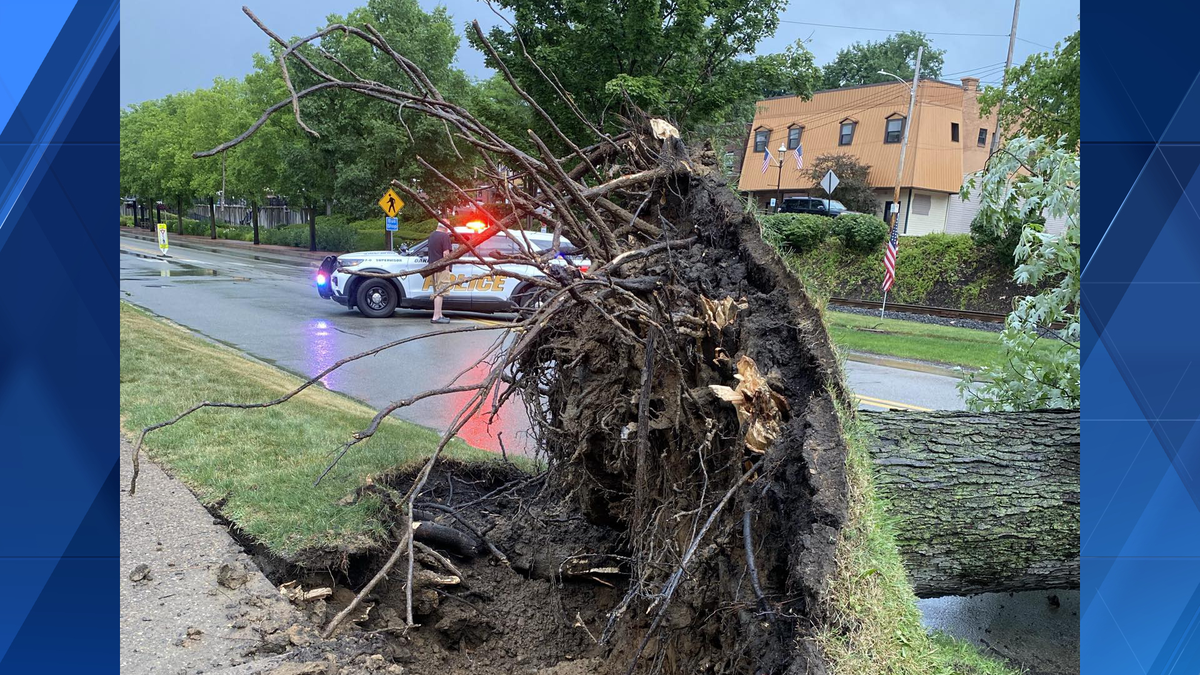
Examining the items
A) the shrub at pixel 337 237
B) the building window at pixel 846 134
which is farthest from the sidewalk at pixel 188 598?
the building window at pixel 846 134

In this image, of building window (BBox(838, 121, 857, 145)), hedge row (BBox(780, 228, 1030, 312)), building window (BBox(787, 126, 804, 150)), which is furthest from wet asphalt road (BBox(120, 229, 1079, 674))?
building window (BBox(838, 121, 857, 145))

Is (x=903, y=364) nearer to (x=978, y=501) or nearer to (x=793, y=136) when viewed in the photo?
(x=978, y=501)

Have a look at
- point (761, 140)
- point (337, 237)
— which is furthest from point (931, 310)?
point (337, 237)

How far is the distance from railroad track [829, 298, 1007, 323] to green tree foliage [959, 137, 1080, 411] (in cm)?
1199

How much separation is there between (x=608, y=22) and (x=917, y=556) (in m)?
13.2

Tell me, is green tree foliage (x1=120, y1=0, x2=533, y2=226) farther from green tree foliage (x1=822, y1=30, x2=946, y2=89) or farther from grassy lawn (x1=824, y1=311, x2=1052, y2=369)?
green tree foliage (x1=822, y1=30, x2=946, y2=89)

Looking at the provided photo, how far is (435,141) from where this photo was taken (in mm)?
23906

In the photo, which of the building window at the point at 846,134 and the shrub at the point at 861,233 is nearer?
the shrub at the point at 861,233

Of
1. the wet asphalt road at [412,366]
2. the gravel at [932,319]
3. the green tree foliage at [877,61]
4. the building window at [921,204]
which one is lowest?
the wet asphalt road at [412,366]

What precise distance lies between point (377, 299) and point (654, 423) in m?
12.7

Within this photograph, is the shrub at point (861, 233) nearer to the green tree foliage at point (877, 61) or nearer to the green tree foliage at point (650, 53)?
the green tree foliage at point (650, 53)

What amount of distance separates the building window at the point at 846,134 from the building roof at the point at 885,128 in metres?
0.21

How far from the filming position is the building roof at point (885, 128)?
108ft
